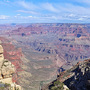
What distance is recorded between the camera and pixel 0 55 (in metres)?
25.7

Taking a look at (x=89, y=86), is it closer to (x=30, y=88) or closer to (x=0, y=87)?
(x=0, y=87)

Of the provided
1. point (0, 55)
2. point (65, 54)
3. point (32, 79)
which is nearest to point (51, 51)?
point (65, 54)

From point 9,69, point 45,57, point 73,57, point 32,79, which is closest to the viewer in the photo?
point 9,69

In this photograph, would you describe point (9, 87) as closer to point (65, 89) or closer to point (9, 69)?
point (9, 69)

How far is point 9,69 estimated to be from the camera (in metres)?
24.9

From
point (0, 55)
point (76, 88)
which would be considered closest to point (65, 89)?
point (76, 88)

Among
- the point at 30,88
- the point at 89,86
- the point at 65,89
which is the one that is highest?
the point at 89,86

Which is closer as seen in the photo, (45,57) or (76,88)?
(76,88)

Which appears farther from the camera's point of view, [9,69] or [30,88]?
[30,88]

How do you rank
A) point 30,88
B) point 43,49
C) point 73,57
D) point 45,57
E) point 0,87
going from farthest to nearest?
point 43,49
point 73,57
point 45,57
point 30,88
point 0,87

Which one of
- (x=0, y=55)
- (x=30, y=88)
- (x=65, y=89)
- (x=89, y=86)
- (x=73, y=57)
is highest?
(x=0, y=55)

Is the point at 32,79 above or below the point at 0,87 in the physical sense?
below

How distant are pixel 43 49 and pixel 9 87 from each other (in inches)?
7030

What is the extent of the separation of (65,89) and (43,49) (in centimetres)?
17523
